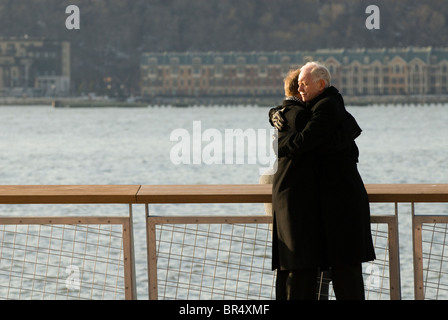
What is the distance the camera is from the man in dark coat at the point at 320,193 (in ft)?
10.7

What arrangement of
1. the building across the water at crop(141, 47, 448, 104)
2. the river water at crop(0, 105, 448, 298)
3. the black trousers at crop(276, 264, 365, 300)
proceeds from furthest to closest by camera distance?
the building across the water at crop(141, 47, 448, 104)
the river water at crop(0, 105, 448, 298)
the black trousers at crop(276, 264, 365, 300)

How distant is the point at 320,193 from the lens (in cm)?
330

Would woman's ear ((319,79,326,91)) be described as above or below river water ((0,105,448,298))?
above

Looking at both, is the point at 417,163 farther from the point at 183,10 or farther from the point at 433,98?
the point at 183,10

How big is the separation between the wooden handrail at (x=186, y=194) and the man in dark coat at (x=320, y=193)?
0.66 feet

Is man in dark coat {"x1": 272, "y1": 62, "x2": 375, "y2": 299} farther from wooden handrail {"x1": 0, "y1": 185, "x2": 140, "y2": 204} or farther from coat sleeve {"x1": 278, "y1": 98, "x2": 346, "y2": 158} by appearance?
wooden handrail {"x1": 0, "y1": 185, "x2": 140, "y2": 204}

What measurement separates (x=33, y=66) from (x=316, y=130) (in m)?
108

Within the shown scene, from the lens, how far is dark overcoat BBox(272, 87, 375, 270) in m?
3.27

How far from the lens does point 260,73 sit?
348 ft

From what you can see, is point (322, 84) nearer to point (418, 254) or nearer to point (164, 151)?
point (418, 254)

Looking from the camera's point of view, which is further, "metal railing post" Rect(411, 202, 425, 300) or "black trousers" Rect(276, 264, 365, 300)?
"metal railing post" Rect(411, 202, 425, 300)

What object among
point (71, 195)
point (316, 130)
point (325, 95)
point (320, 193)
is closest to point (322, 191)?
point (320, 193)

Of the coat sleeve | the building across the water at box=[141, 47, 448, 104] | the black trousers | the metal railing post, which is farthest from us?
the building across the water at box=[141, 47, 448, 104]

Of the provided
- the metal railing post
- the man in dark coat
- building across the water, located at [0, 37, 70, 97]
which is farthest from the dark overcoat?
building across the water, located at [0, 37, 70, 97]
